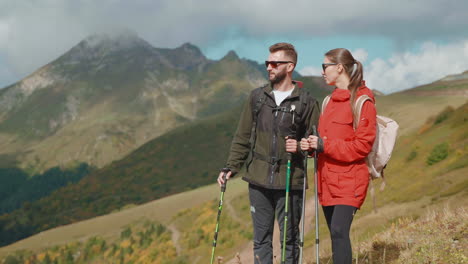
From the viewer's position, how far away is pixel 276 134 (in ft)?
17.9

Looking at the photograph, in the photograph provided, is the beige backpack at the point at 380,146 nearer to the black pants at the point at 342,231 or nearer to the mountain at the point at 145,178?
the black pants at the point at 342,231

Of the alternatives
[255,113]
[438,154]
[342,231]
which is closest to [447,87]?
[438,154]

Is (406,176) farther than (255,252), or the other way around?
(406,176)

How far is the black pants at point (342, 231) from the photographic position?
4.77 meters

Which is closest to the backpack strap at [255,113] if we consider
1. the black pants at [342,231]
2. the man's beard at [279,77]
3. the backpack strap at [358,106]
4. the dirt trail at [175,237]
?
the man's beard at [279,77]

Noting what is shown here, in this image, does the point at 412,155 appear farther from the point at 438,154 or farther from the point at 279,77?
the point at 279,77

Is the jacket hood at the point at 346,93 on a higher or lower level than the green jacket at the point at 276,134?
higher

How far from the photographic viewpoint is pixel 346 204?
479 cm

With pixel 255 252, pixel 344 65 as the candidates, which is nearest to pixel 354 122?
pixel 344 65

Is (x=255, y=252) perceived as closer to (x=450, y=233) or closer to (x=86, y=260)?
(x=450, y=233)

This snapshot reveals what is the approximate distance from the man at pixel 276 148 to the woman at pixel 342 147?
1.20ft

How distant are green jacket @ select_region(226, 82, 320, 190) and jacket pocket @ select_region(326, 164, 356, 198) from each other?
1.87ft

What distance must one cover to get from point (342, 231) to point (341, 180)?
59 cm

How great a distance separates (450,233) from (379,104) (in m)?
53.2
